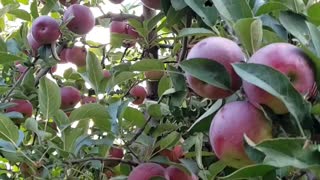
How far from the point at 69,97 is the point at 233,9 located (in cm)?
85

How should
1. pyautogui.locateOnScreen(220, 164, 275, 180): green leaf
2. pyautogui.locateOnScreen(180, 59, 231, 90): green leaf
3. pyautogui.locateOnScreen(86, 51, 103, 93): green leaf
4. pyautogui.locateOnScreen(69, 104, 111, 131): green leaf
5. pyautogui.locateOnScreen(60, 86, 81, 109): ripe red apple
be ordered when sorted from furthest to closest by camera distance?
pyautogui.locateOnScreen(60, 86, 81, 109): ripe red apple, pyautogui.locateOnScreen(86, 51, 103, 93): green leaf, pyautogui.locateOnScreen(69, 104, 111, 131): green leaf, pyautogui.locateOnScreen(180, 59, 231, 90): green leaf, pyautogui.locateOnScreen(220, 164, 275, 180): green leaf

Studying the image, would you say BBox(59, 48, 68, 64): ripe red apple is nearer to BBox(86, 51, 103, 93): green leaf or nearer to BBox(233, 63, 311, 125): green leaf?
BBox(86, 51, 103, 93): green leaf

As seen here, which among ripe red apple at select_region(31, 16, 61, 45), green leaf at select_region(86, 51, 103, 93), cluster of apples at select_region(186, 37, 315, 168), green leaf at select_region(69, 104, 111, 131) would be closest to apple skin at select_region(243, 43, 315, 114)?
cluster of apples at select_region(186, 37, 315, 168)

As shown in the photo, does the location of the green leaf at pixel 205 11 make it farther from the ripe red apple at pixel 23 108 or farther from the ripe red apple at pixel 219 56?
the ripe red apple at pixel 23 108

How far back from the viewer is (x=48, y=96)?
1.20 metres

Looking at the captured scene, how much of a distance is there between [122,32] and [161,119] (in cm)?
50

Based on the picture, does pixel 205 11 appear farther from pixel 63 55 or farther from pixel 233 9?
pixel 63 55

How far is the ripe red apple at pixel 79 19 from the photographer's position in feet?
5.08

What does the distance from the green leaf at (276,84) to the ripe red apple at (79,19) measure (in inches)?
36.5

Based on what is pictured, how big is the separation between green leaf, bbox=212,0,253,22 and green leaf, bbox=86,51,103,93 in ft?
1.65

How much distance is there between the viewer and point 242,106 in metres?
0.74

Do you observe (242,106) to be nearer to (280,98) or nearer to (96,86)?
(280,98)

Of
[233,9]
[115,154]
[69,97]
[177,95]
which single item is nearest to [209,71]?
[233,9]

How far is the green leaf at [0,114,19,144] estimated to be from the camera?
1.15 meters
